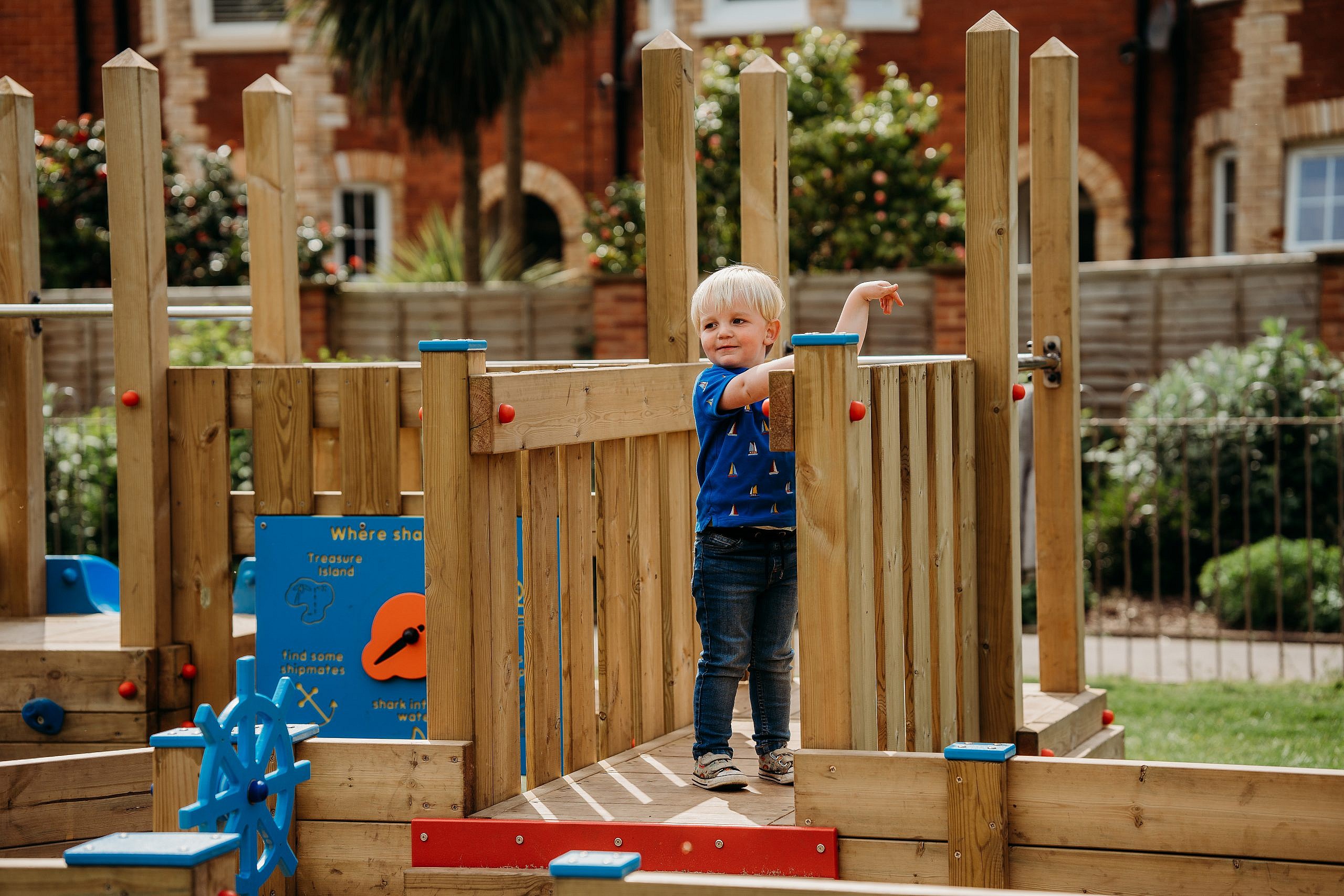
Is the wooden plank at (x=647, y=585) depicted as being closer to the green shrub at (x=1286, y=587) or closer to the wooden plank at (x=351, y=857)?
the wooden plank at (x=351, y=857)

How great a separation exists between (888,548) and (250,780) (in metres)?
1.59

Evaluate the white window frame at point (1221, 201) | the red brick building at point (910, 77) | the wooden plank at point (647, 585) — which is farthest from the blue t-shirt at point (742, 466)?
the white window frame at point (1221, 201)

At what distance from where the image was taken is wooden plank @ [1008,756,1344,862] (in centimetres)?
311

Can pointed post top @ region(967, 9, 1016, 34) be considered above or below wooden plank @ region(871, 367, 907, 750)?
above

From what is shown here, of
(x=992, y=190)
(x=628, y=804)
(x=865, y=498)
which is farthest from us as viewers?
(x=992, y=190)

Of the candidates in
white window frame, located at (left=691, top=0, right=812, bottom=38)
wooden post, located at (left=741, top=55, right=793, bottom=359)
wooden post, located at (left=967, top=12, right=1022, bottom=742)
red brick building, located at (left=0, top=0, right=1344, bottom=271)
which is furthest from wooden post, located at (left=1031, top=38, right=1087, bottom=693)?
white window frame, located at (left=691, top=0, right=812, bottom=38)

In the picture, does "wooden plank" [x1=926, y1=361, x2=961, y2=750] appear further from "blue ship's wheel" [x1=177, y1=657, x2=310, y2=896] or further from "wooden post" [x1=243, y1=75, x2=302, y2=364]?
"wooden post" [x1=243, y1=75, x2=302, y2=364]

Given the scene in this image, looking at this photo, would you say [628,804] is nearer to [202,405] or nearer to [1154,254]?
[202,405]

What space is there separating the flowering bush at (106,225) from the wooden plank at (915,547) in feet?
33.7

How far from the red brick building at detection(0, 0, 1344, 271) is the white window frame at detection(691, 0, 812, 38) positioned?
20 mm

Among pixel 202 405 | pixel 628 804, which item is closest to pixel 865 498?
pixel 628 804

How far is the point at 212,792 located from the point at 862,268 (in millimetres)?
9807

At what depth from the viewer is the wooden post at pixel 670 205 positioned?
498cm

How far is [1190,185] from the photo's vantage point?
15336 mm
